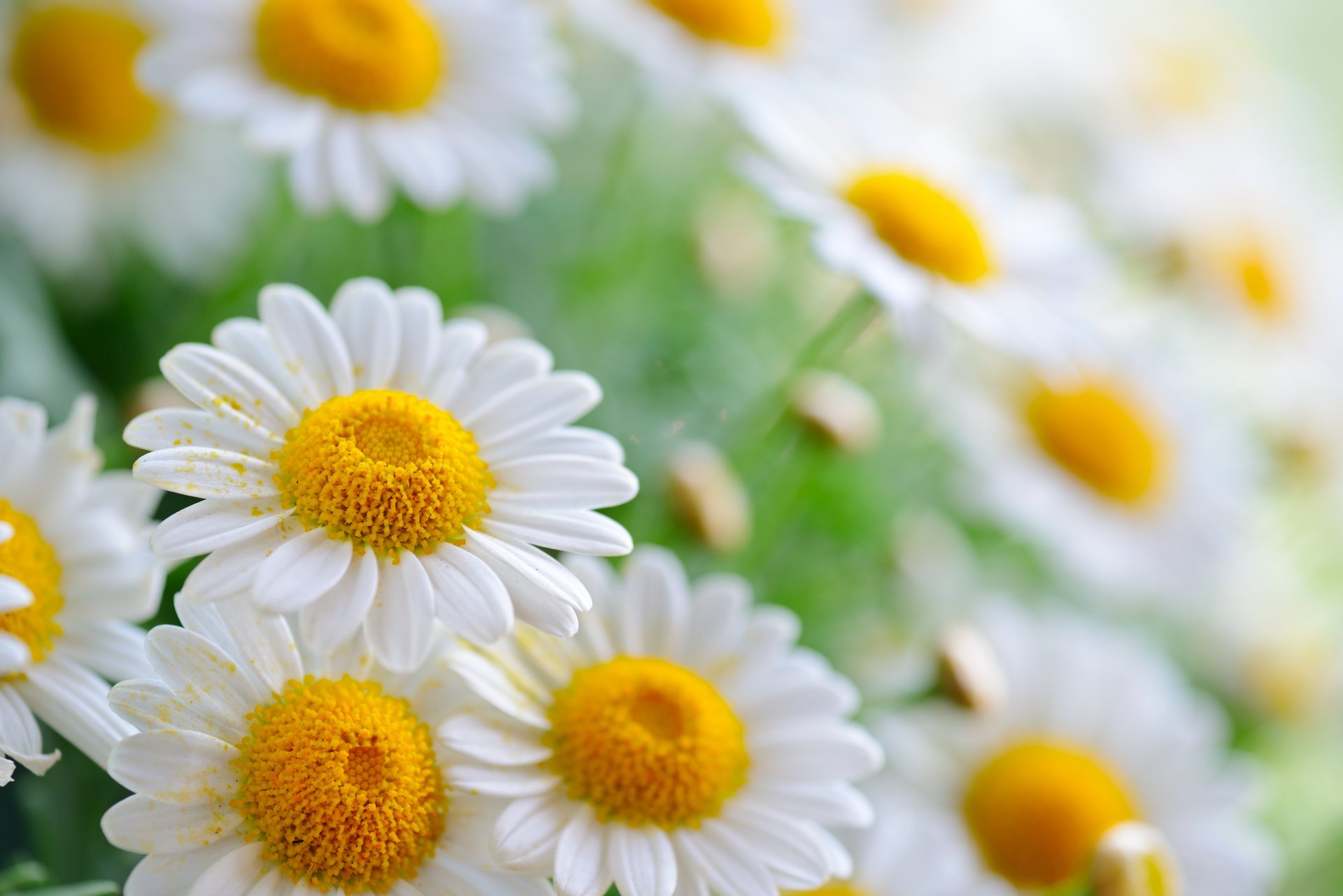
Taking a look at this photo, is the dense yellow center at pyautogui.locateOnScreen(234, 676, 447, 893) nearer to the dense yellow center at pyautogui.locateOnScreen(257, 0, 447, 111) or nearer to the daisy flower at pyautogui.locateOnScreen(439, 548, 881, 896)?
the daisy flower at pyautogui.locateOnScreen(439, 548, 881, 896)

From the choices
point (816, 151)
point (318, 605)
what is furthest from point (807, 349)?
point (318, 605)

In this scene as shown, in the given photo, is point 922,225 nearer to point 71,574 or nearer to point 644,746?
point 644,746

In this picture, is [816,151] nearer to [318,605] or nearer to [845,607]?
[845,607]

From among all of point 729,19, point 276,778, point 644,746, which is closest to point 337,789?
point 276,778

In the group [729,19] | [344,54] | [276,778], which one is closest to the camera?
[276,778]

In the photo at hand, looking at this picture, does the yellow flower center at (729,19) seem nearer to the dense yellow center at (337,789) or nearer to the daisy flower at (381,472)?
the daisy flower at (381,472)

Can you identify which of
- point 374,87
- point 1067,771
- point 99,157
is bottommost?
point 99,157

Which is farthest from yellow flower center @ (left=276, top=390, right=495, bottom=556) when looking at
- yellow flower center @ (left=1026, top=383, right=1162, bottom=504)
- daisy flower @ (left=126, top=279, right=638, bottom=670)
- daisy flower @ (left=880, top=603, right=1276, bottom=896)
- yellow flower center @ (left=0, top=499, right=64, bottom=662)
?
yellow flower center @ (left=1026, top=383, right=1162, bottom=504)
